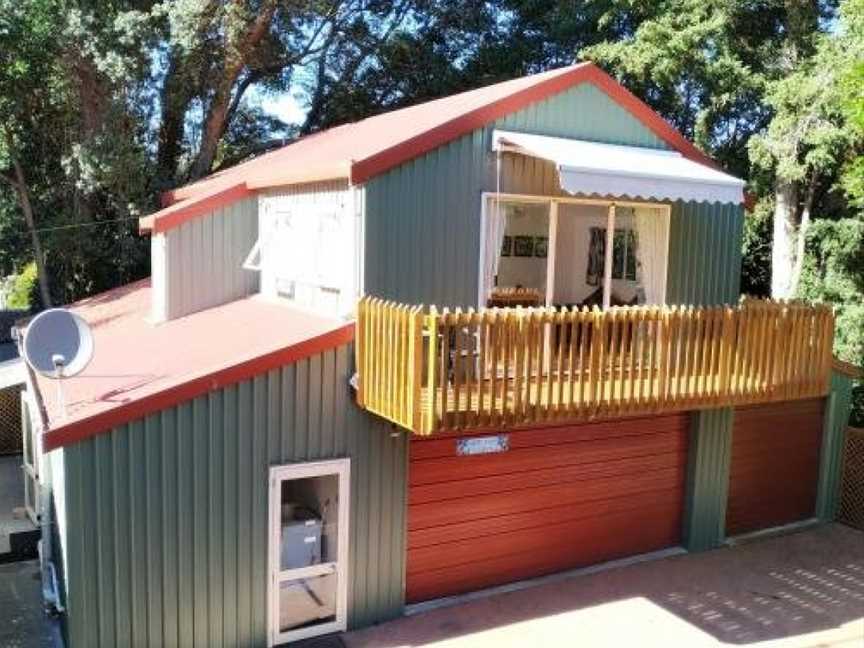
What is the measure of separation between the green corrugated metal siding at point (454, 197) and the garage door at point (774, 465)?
11.2ft

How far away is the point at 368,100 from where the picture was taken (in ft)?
82.2

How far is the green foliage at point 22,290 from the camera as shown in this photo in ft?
85.9

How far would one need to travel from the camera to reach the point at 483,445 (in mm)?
10133

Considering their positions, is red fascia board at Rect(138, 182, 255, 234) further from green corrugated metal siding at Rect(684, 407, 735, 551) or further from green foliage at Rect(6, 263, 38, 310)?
green foliage at Rect(6, 263, 38, 310)

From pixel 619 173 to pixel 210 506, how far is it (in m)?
5.89

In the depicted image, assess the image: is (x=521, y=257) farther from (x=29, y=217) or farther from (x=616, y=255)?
(x=29, y=217)

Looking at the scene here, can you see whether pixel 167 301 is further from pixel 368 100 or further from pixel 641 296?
pixel 368 100

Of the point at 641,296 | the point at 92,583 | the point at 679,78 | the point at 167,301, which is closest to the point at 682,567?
the point at 641,296

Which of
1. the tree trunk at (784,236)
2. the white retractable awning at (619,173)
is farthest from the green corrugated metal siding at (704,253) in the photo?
the tree trunk at (784,236)

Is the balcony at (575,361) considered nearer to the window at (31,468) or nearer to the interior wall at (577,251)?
the interior wall at (577,251)

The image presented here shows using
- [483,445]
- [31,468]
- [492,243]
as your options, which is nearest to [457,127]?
[492,243]

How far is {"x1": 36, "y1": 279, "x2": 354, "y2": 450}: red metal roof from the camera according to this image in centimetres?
775

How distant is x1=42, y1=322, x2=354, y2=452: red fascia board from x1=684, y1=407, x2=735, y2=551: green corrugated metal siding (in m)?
6.03

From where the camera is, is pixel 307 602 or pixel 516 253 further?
pixel 516 253
